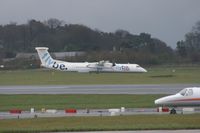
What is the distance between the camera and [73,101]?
3828cm

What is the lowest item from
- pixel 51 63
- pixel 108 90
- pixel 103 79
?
pixel 108 90

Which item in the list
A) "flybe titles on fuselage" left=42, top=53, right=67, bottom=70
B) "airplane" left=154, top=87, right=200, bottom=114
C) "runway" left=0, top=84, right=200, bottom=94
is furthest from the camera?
"flybe titles on fuselage" left=42, top=53, right=67, bottom=70

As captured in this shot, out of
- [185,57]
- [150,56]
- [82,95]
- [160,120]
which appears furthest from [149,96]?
[185,57]

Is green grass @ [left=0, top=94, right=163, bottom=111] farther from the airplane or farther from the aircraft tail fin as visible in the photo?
the aircraft tail fin

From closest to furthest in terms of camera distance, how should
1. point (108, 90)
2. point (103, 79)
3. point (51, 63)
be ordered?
1. point (108, 90)
2. point (103, 79)
3. point (51, 63)

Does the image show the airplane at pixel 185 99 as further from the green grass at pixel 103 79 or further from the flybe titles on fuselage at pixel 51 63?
the flybe titles on fuselage at pixel 51 63

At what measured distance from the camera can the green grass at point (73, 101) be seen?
34.4 meters

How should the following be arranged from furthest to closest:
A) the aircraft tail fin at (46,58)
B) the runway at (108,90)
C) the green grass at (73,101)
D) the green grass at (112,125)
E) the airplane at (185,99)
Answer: the aircraft tail fin at (46,58) → the runway at (108,90) → the green grass at (73,101) → the airplane at (185,99) → the green grass at (112,125)

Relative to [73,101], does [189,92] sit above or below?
above

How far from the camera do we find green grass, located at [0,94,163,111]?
3438 cm

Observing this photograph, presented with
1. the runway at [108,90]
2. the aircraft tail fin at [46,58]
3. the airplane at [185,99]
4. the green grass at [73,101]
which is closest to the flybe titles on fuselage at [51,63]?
the aircraft tail fin at [46,58]

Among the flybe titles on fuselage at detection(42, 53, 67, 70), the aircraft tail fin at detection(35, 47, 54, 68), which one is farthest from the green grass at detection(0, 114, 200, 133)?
the aircraft tail fin at detection(35, 47, 54, 68)

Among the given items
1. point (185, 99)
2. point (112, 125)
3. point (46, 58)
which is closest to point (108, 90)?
point (185, 99)

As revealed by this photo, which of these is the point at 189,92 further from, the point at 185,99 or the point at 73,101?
the point at 73,101
